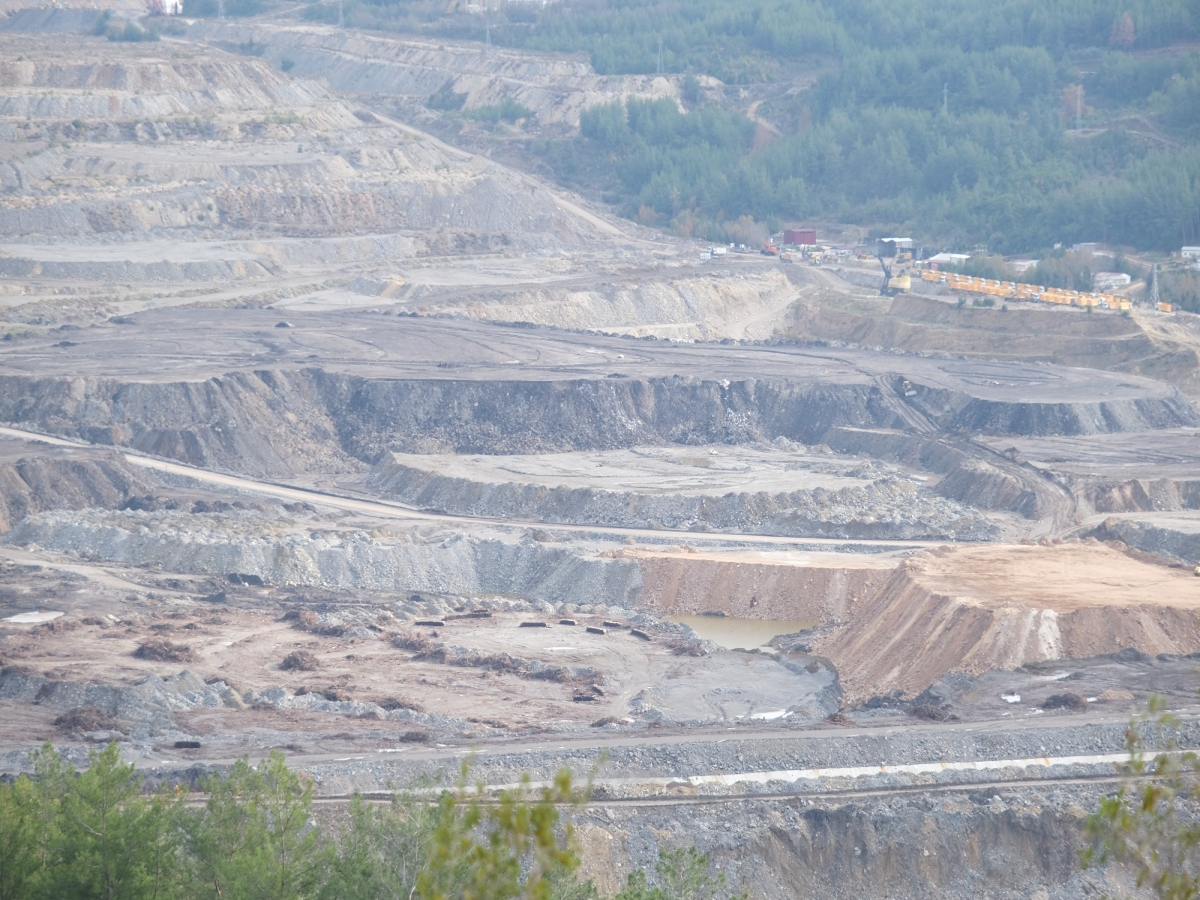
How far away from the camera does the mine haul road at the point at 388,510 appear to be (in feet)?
166

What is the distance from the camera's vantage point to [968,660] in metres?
35.8

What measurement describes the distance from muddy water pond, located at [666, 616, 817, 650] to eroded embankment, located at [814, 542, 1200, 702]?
115 inches

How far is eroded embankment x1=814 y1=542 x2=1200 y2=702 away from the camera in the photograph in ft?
118

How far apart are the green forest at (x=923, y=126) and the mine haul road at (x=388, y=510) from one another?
174 feet

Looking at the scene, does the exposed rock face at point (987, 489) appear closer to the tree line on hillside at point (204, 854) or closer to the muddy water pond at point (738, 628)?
the muddy water pond at point (738, 628)

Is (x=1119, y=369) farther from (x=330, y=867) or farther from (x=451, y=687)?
(x=330, y=867)

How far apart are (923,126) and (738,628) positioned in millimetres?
78334

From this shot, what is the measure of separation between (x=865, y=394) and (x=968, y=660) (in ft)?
107

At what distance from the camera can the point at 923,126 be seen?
381 feet

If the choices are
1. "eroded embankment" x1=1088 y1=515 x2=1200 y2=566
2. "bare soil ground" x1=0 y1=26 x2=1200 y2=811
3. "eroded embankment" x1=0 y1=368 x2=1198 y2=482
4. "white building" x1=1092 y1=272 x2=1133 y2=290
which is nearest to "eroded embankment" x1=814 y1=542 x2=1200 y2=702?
"bare soil ground" x1=0 y1=26 x2=1200 y2=811

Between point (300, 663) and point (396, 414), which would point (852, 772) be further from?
point (396, 414)

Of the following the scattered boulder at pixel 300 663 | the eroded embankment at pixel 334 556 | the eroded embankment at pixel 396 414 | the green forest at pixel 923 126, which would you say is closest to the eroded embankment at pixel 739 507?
the eroded embankment at pixel 334 556

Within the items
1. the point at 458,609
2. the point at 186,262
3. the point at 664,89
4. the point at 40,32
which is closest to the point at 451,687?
the point at 458,609

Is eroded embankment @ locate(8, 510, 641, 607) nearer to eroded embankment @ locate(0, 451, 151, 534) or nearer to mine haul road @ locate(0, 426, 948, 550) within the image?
eroded embankment @ locate(0, 451, 151, 534)
